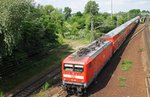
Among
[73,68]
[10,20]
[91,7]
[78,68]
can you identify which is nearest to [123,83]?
[78,68]

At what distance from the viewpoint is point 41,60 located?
33438mm

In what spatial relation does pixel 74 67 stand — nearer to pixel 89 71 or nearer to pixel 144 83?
pixel 89 71

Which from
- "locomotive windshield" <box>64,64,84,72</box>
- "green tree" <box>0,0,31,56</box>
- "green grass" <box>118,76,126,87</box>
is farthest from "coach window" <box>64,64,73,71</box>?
"green grass" <box>118,76,126,87</box>

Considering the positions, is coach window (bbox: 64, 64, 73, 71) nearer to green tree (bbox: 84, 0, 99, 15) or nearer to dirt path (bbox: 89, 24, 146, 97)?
dirt path (bbox: 89, 24, 146, 97)

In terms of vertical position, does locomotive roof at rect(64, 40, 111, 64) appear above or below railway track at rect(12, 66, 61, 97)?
above

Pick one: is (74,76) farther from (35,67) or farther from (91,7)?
(91,7)

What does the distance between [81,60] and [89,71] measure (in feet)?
3.61

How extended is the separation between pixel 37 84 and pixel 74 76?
5976mm

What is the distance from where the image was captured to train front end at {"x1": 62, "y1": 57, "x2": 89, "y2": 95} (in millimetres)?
19172

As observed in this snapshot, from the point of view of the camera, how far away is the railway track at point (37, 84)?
2158 cm

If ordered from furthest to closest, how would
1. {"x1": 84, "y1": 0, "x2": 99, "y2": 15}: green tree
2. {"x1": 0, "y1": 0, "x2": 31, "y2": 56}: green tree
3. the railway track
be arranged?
{"x1": 84, "y1": 0, "x2": 99, "y2": 15}: green tree → the railway track → {"x1": 0, "y1": 0, "x2": 31, "y2": 56}: green tree

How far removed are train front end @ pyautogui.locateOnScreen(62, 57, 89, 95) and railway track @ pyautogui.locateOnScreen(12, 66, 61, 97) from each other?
12.8 feet

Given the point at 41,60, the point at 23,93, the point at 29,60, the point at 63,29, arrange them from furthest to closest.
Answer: the point at 63,29, the point at 41,60, the point at 29,60, the point at 23,93

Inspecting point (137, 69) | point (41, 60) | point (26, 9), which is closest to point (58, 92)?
point (26, 9)
